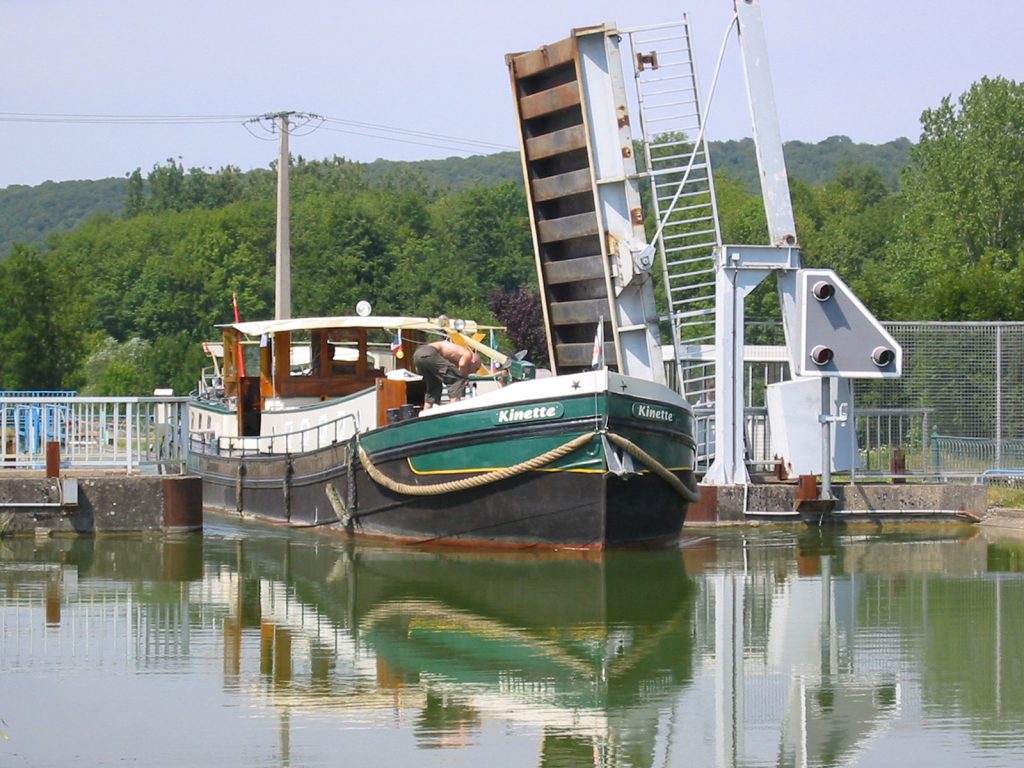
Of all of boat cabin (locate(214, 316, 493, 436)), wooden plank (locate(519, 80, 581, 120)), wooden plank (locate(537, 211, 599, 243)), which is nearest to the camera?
wooden plank (locate(519, 80, 581, 120))

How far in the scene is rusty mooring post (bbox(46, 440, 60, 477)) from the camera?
1778cm

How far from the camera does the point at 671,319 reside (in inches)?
759

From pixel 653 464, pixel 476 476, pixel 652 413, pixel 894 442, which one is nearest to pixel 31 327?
pixel 894 442

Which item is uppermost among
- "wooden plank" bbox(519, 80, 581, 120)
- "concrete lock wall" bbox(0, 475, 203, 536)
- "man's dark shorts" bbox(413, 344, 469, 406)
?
"wooden plank" bbox(519, 80, 581, 120)

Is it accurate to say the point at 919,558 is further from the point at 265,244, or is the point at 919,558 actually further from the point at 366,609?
the point at 265,244

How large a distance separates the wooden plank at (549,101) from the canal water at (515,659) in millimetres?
5190

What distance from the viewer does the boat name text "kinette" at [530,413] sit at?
51.5ft

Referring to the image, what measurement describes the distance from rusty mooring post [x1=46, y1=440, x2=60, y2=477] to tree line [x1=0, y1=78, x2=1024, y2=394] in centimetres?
1791

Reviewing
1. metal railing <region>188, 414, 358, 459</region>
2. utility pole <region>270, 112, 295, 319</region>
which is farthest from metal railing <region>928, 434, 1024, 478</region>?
utility pole <region>270, 112, 295, 319</region>

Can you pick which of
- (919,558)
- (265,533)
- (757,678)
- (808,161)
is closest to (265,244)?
(265,533)

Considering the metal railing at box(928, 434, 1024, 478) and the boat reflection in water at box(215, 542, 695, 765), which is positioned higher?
the metal railing at box(928, 434, 1024, 478)

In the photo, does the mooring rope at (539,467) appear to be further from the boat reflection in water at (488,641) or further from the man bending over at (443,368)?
the man bending over at (443,368)

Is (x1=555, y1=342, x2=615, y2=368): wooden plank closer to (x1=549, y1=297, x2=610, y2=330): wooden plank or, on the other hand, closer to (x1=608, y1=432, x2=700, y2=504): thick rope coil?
(x1=549, y1=297, x2=610, y2=330): wooden plank

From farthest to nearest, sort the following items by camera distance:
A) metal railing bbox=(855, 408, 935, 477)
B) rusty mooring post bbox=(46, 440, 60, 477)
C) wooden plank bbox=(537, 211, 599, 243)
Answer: metal railing bbox=(855, 408, 935, 477), wooden plank bbox=(537, 211, 599, 243), rusty mooring post bbox=(46, 440, 60, 477)
